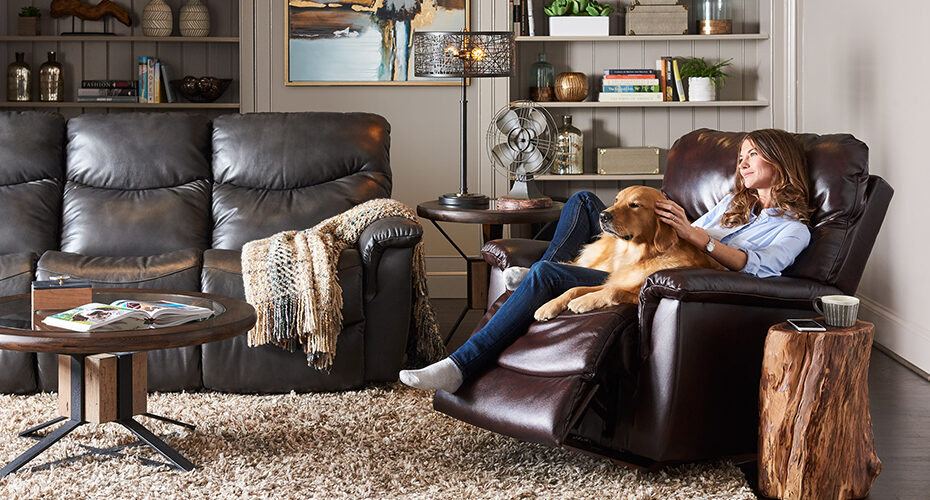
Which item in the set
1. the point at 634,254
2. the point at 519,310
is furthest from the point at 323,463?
the point at 634,254

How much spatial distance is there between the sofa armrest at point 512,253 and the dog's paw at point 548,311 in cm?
45

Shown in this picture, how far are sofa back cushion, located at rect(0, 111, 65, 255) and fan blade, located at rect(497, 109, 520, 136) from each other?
1804 mm

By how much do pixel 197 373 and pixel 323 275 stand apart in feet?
1.86

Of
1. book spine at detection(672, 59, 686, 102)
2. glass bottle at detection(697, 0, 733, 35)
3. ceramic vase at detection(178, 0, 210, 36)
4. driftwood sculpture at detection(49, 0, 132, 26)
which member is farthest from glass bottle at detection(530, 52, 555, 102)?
driftwood sculpture at detection(49, 0, 132, 26)

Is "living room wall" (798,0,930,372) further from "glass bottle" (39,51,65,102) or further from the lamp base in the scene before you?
"glass bottle" (39,51,65,102)

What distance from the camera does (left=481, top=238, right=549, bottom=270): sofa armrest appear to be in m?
2.97

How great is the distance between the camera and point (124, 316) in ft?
7.50

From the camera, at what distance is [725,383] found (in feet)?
7.91

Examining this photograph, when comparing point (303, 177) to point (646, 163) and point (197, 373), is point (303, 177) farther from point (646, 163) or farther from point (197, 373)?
point (646, 163)

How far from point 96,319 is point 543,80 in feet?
10.7

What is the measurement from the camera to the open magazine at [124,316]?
7.33 ft

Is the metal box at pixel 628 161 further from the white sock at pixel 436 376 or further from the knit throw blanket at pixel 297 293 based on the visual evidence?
the white sock at pixel 436 376

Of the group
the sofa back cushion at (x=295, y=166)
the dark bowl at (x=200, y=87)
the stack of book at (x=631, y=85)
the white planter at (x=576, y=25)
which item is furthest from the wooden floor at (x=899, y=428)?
the dark bowl at (x=200, y=87)

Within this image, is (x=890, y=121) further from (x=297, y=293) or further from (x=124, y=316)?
(x=124, y=316)
